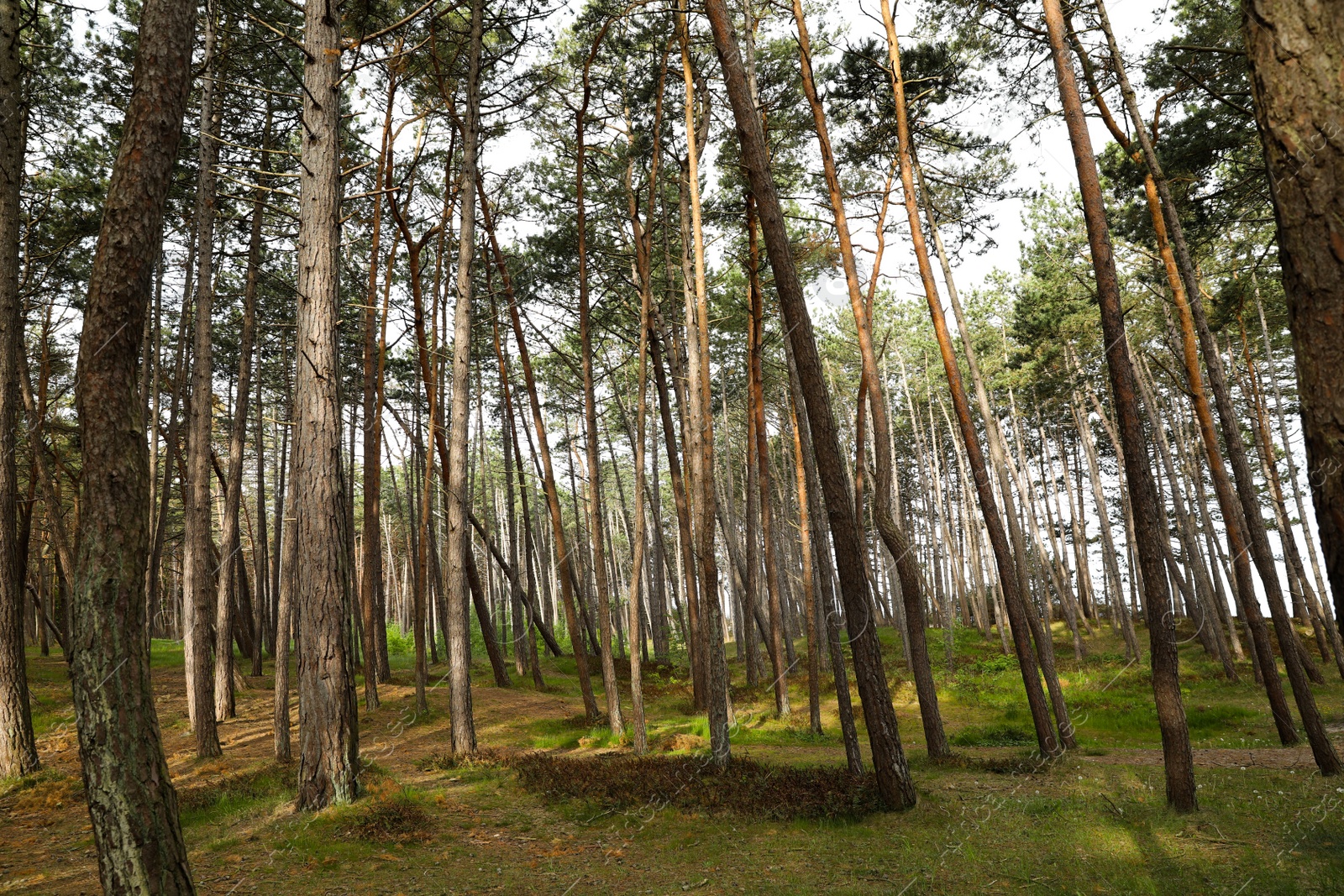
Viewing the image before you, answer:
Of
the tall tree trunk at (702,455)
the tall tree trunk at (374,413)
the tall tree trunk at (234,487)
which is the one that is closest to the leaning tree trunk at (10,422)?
the tall tree trunk at (234,487)

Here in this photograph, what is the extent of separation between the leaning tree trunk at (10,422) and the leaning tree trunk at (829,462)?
751 cm

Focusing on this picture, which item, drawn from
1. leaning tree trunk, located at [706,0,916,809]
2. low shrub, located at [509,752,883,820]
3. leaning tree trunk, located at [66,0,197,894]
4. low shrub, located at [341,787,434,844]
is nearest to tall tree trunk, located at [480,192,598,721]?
low shrub, located at [509,752,883,820]

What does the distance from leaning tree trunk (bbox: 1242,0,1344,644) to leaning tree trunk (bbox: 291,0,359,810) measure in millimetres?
7529

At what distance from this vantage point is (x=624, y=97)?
43.0 ft

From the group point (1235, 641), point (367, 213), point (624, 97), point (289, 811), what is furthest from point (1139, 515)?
point (1235, 641)

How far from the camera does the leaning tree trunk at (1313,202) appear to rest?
230 cm

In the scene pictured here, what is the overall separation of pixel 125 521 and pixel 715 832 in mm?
5904

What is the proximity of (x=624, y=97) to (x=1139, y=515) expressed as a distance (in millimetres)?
10720

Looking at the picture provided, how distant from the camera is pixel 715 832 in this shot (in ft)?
24.1

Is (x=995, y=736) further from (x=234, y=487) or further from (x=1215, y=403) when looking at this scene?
(x=234, y=487)

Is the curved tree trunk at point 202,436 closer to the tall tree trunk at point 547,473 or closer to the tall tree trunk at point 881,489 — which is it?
the tall tree trunk at point 547,473

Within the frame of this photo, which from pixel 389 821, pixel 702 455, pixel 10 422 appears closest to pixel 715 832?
pixel 389 821

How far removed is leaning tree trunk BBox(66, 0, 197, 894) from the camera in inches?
163

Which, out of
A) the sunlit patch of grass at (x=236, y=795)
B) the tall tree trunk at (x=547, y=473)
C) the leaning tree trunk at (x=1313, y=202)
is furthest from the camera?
the tall tree trunk at (x=547, y=473)
